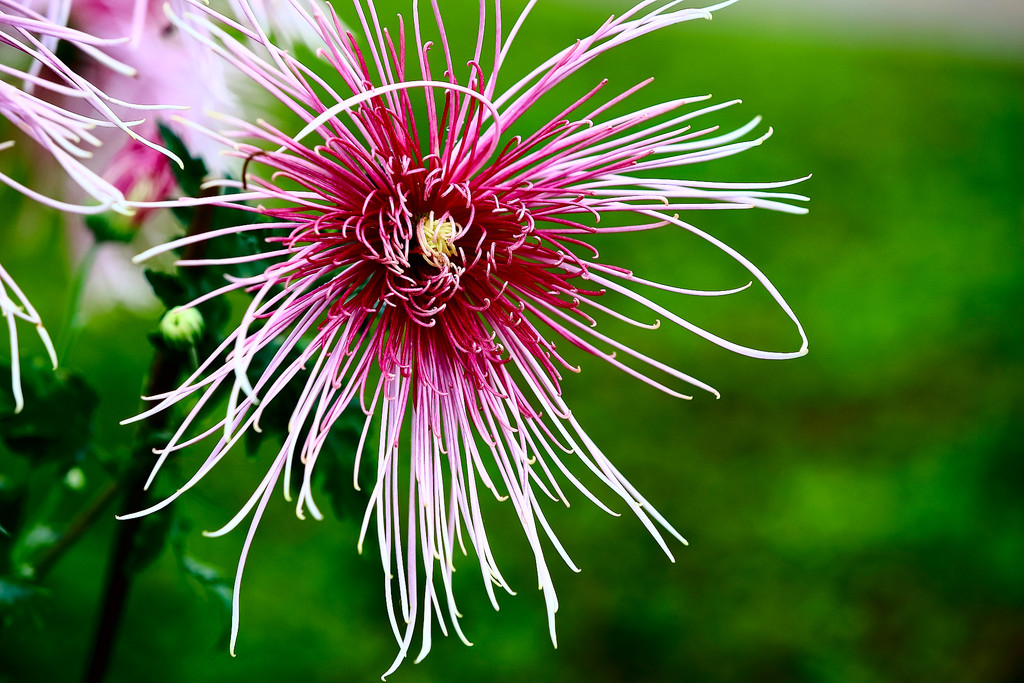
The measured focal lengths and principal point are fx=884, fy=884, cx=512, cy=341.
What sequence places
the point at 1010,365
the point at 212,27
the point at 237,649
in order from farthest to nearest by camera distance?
the point at 1010,365, the point at 237,649, the point at 212,27

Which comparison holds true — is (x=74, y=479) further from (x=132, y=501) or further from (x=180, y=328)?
(x=180, y=328)

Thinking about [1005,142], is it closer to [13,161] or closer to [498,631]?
[498,631]

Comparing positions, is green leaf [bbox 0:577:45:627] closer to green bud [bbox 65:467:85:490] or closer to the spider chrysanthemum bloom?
green bud [bbox 65:467:85:490]

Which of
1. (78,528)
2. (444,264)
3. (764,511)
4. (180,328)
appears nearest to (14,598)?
(78,528)

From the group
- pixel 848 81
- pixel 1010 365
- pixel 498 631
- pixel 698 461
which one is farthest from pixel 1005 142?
pixel 498 631

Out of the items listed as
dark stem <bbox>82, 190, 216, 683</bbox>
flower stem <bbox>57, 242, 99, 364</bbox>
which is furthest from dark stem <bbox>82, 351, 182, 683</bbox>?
flower stem <bbox>57, 242, 99, 364</bbox>

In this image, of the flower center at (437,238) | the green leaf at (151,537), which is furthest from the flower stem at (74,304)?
the flower center at (437,238)
